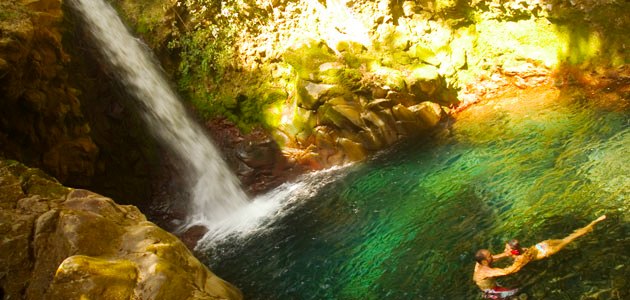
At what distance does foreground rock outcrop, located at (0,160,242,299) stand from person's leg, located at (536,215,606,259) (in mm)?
5013

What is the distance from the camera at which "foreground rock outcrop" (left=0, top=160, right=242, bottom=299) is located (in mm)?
4938

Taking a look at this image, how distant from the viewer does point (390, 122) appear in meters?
14.0

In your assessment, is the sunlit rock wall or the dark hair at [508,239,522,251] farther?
the sunlit rock wall

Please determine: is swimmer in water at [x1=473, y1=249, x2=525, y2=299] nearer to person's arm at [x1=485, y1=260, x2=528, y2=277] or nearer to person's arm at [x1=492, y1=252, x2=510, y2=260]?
person's arm at [x1=485, y1=260, x2=528, y2=277]

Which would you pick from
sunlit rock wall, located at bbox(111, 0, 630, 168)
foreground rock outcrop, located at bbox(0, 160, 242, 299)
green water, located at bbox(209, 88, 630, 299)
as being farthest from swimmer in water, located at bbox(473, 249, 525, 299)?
sunlit rock wall, located at bbox(111, 0, 630, 168)

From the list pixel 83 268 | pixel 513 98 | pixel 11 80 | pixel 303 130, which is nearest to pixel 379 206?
pixel 303 130

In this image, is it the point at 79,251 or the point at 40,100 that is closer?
the point at 79,251

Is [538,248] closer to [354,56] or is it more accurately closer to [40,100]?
[354,56]

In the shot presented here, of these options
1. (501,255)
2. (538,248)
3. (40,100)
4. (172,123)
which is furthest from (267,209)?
(538,248)

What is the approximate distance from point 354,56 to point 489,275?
11.0 meters

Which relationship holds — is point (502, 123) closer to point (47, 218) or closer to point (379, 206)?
point (379, 206)

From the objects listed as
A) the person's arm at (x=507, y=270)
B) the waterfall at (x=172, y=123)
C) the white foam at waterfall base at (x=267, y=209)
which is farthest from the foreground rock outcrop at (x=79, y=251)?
the waterfall at (x=172, y=123)

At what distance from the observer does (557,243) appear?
598 cm

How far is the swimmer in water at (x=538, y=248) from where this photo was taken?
A: 587 cm
